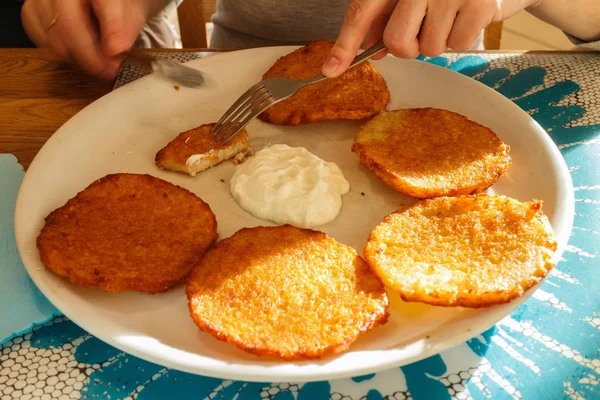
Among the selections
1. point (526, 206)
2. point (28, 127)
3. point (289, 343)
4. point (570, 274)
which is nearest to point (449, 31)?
point (526, 206)

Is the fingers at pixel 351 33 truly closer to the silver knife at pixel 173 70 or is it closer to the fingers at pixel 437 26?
the fingers at pixel 437 26

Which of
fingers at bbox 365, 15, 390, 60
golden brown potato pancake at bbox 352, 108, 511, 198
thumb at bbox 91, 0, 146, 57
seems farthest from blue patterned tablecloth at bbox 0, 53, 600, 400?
fingers at bbox 365, 15, 390, 60

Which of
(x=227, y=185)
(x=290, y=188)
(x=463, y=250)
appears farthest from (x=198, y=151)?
(x=463, y=250)

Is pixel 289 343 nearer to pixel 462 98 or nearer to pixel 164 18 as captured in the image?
pixel 462 98

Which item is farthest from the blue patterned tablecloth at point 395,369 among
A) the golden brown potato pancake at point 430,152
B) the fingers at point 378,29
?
the fingers at point 378,29

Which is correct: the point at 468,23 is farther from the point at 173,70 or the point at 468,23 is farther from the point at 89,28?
the point at 89,28

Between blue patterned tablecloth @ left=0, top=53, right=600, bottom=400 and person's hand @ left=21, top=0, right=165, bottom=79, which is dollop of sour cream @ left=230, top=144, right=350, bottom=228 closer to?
blue patterned tablecloth @ left=0, top=53, right=600, bottom=400
